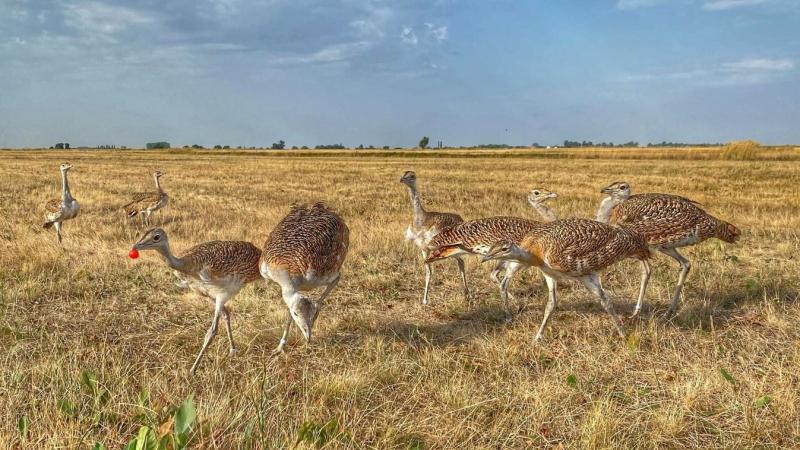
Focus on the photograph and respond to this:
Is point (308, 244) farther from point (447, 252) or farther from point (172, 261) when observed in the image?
point (447, 252)

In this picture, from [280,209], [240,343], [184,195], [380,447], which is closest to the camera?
[380,447]

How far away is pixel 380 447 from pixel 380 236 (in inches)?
270

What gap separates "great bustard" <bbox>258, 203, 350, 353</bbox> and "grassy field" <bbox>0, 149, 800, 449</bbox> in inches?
20.3

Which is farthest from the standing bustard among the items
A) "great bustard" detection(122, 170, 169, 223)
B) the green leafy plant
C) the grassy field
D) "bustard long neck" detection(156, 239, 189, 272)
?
"great bustard" detection(122, 170, 169, 223)

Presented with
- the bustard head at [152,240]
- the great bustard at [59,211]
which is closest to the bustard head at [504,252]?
the bustard head at [152,240]

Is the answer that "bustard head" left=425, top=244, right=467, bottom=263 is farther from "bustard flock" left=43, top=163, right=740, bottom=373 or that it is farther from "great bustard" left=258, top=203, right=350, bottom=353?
"great bustard" left=258, top=203, right=350, bottom=353

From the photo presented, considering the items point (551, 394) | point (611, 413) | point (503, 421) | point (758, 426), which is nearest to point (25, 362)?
point (503, 421)

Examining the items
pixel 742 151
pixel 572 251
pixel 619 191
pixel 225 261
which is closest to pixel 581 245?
pixel 572 251

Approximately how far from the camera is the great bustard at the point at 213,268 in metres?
5.06

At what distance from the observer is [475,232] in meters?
6.23

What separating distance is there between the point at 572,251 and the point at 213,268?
3290mm

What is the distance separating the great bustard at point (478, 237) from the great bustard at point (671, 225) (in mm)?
1330

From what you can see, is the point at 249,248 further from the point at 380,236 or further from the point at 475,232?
the point at 380,236

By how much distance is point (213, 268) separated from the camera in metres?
5.17
